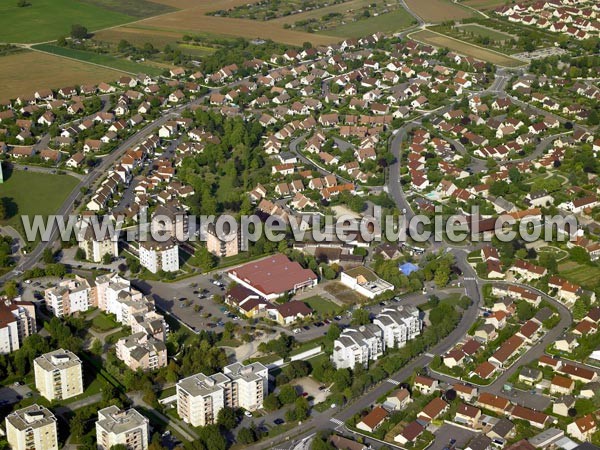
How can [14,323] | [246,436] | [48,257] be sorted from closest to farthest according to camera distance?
[246,436] < [14,323] < [48,257]

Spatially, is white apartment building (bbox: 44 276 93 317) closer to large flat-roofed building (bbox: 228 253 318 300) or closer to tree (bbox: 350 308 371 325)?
large flat-roofed building (bbox: 228 253 318 300)

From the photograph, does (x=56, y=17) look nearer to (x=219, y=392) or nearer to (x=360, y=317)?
(x=360, y=317)

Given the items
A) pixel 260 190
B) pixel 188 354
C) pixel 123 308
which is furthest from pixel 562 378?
pixel 260 190

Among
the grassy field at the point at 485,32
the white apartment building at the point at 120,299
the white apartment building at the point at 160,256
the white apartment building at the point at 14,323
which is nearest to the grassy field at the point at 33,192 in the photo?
the white apartment building at the point at 160,256

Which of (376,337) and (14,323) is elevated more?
(14,323)

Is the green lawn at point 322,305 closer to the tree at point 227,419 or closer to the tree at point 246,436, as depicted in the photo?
the tree at point 227,419

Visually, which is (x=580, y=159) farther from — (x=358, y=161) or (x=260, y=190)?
(x=260, y=190)

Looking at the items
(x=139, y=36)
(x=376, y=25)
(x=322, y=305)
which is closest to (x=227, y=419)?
(x=322, y=305)
